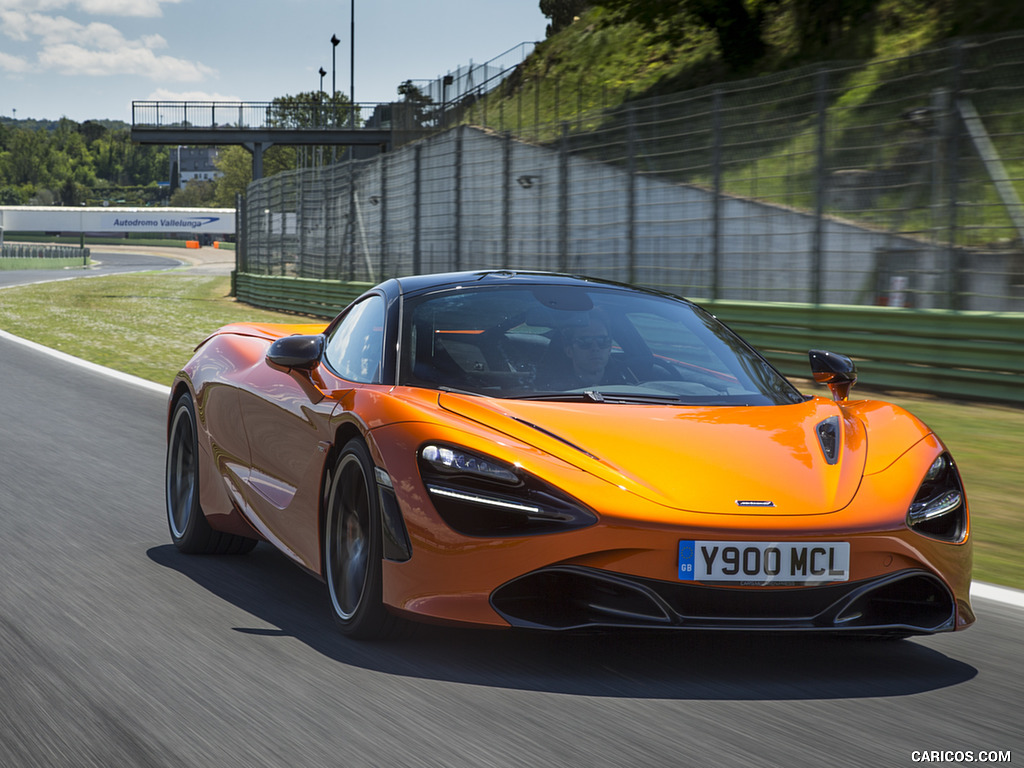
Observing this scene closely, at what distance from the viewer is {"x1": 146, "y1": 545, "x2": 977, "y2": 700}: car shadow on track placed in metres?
3.92

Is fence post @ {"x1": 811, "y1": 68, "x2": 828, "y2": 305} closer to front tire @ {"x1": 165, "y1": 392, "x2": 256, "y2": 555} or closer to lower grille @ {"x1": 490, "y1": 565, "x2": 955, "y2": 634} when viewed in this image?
front tire @ {"x1": 165, "y1": 392, "x2": 256, "y2": 555}

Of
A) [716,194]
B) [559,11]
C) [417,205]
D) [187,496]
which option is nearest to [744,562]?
A: [187,496]

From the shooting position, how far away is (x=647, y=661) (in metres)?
4.18

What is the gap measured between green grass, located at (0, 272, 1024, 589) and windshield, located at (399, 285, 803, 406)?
162cm

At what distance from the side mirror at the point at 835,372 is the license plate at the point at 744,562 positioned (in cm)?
146

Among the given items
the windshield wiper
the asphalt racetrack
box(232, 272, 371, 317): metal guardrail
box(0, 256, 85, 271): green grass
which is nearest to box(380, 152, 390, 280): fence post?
box(232, 272, 371, 317): metal guardrail

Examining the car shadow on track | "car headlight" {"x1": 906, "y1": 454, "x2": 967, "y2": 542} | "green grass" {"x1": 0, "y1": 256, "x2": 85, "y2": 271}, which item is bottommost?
"green grass" {"x1": 0, "y1": 256, "x2": 85, "y2": 271}

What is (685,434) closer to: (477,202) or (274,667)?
(274,667)

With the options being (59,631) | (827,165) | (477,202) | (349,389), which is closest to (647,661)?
(349,389)

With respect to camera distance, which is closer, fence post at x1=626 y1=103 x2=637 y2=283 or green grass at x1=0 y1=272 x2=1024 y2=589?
green grass at x1=0 y1=272 x2=1024 y2=589

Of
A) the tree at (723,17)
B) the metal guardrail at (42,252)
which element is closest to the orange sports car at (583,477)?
the tree at (723,17)

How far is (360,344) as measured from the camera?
5180 mm

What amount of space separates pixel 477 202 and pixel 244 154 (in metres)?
152

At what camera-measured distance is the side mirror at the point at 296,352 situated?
5082mm
